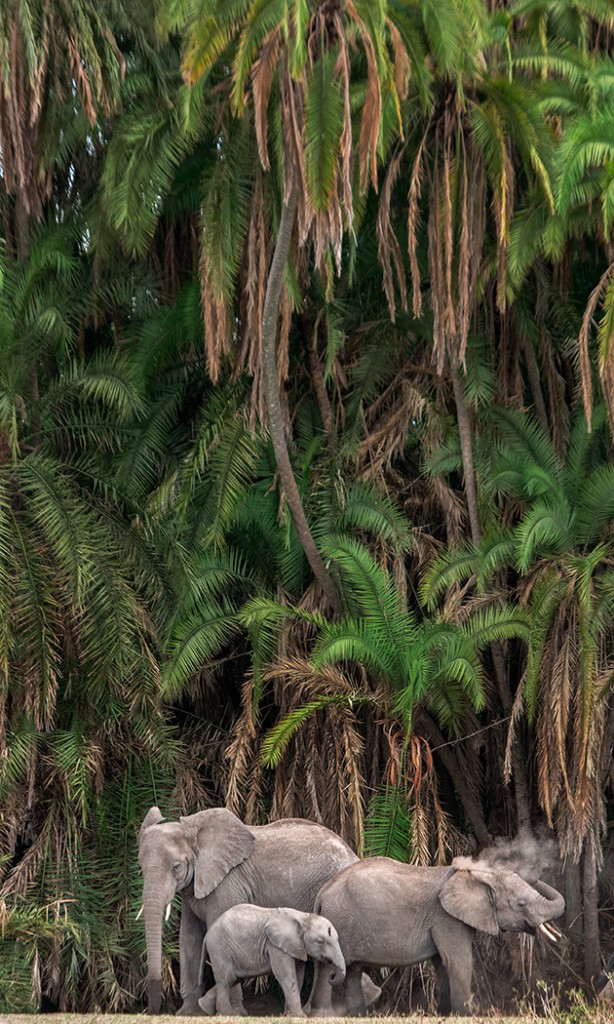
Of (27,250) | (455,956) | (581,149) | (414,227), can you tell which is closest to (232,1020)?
(455,956)

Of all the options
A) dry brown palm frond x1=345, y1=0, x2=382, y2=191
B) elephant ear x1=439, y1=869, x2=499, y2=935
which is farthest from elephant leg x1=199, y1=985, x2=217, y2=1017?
dry brown palm frond x1=345, y1=0, x2=382, y2=191

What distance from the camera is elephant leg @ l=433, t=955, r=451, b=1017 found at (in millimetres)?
11094

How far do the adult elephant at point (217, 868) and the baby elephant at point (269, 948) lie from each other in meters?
0.49

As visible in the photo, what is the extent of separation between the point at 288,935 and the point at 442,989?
5.01ft

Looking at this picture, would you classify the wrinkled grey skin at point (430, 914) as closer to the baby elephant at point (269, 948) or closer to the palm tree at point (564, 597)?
the baby elephant at point (269, 948)

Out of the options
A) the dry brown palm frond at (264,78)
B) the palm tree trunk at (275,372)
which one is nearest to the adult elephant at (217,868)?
the palm tree trunk at (275,372)

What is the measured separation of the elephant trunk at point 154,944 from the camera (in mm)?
10852

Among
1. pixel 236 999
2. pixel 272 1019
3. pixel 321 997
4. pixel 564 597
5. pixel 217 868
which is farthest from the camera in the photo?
pixel 564 597

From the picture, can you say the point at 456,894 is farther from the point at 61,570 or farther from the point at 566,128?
the point at 566,128

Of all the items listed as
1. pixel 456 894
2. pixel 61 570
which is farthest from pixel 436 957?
pixel 61 570

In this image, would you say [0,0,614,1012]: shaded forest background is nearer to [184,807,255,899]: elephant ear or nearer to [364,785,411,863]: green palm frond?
[364,785,411,863]: green palm frond

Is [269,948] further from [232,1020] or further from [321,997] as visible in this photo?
[321,997]

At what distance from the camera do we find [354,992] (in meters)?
11.3

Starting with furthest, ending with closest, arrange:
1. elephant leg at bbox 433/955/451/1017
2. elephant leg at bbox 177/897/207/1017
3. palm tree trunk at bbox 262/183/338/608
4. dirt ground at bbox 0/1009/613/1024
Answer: palm tree trunk at bbox 262/183/338/608, elephant leg at bbox 177/897/207/1017, elephant leg at bbox 433/955/451/1017, dirt ground at bbox 0/1009/613/1024
